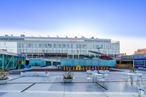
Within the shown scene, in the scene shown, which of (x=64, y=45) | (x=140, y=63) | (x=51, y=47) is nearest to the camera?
(x=140, y=63)

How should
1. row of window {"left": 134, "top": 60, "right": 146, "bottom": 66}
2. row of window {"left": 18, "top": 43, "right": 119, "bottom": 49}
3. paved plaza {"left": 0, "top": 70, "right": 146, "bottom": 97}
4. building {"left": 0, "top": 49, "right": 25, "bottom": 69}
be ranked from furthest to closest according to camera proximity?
1. row of window {"left": 18, "top": 43, "right": 119, "bottom": 49}
2. row of window {"left": 134, "top": 60, "right": 146, "bottom": 66}
3. building {"left": 0, "top": 49, "right": 25, "bottom": 69}
4. paved plaza {"left": 0, "top": 70, "right": 146, "bottom": 97}

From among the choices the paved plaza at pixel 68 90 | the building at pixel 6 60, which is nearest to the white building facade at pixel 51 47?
the building at pixel 6 60

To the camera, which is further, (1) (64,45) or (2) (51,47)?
(1) (64,45)

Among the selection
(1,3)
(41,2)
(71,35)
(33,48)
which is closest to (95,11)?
(41,2)

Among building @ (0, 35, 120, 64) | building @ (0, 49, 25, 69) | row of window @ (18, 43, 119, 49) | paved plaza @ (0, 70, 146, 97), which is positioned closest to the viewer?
paved plaza @ (0, 70, 146, 97)

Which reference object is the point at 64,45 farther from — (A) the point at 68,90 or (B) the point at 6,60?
(A) the point at 68,90

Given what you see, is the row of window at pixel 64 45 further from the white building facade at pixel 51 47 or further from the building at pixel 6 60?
the building at pixel 6 60

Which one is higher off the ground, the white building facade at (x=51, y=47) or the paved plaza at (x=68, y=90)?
the white building facade at (x=51, y=47)

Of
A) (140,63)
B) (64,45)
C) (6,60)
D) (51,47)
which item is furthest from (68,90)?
(51,47)

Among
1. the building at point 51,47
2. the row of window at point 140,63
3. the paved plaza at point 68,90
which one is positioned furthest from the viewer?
the building at point 51,47

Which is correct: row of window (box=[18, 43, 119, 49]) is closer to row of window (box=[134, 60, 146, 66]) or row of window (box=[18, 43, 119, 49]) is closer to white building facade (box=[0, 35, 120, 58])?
white building facade (box=[0, 35, 120, 58])

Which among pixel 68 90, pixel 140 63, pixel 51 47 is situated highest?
pixel 51 47

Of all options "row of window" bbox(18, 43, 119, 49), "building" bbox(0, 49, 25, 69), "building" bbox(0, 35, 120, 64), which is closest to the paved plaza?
"building" bbox(0, 49, 25, 69)

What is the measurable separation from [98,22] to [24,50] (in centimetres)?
5667
